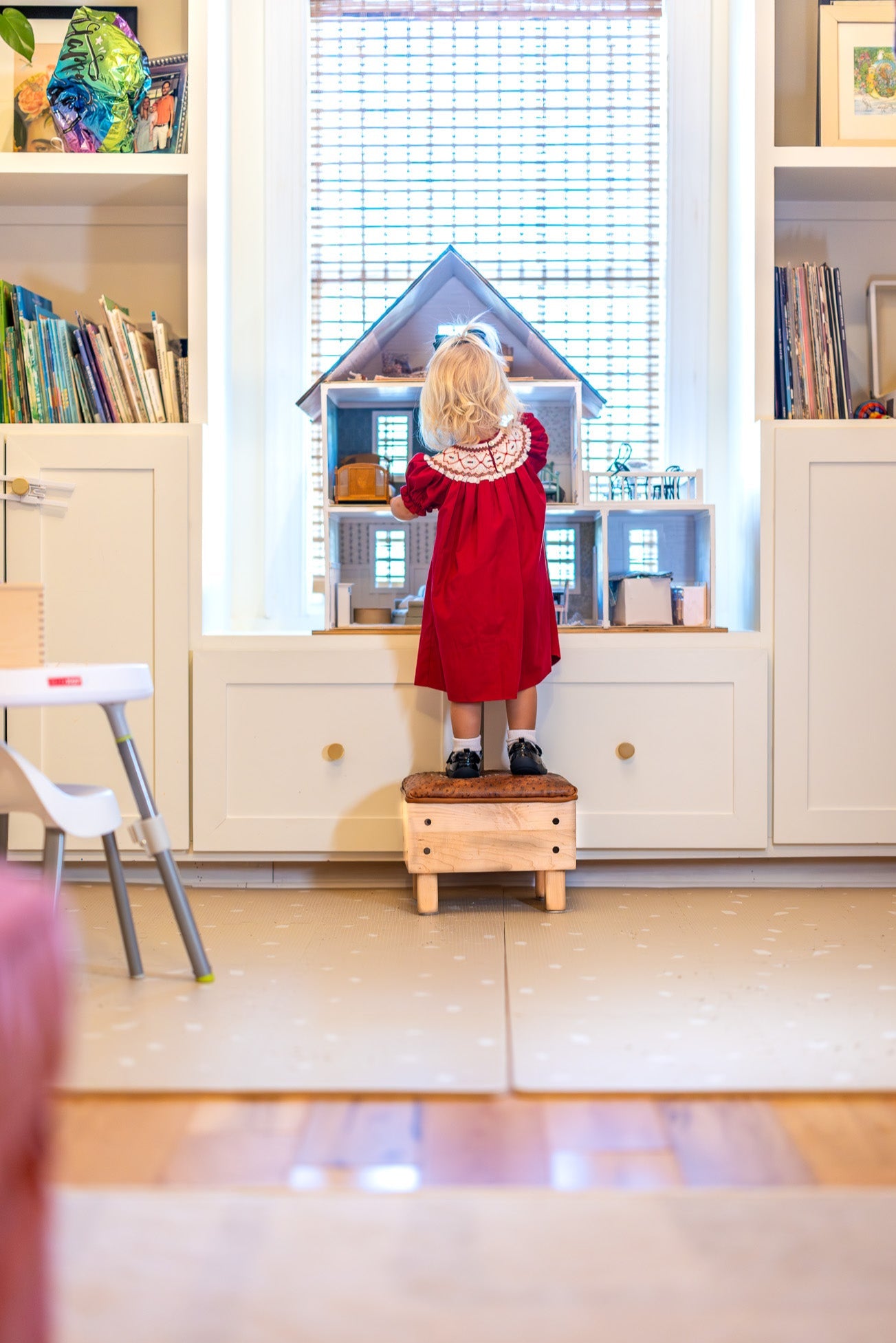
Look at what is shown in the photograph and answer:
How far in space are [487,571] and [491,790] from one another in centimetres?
46

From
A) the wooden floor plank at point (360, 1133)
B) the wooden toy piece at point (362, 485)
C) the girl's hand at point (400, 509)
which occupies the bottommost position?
the wooden floor plank at point (360, 1133)

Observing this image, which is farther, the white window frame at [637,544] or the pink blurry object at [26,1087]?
the white window frame at [637,544]

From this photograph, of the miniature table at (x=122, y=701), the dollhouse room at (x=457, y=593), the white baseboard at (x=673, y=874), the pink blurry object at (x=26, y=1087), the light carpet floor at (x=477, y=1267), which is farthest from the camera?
the white baseboard at (x=673, y=874)

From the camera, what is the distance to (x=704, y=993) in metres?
1.75

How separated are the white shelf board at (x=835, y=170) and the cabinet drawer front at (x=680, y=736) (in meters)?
1.11

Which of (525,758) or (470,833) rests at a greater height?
(525,758)

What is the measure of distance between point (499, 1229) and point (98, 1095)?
58 cm

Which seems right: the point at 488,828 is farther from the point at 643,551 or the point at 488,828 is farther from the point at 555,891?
the point at 643,551

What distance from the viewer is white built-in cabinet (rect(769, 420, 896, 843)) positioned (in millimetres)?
2486

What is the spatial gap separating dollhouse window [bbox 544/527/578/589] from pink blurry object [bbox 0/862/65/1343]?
228 cm

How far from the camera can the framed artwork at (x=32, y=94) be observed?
2.65 meters

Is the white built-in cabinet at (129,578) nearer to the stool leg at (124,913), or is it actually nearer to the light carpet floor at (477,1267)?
the stool leg at (124,913)

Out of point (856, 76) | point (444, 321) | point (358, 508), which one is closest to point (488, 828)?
point (358, 508)

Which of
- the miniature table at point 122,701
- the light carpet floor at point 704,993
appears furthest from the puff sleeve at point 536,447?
the miniature table at point 122,701
